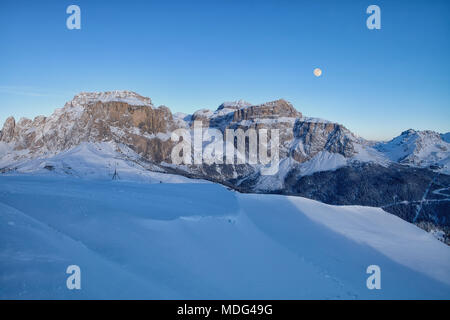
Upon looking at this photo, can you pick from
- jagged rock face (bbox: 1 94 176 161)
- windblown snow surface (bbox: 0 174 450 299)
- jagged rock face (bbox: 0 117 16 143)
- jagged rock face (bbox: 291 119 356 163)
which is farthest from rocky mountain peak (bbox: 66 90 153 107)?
windblown snow surface (bbox: 0 174 450 299)

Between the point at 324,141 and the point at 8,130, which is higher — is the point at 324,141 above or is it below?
below

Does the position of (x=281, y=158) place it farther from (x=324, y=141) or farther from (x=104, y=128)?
(x=104, y=128)

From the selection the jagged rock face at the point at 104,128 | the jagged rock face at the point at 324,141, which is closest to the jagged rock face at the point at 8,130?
the jagged rock face at the point at 104,128

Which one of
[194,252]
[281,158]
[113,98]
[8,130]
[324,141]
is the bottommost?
[281,158]

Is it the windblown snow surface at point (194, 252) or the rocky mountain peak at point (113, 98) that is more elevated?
the rocky mountain peak at point (113, 98)

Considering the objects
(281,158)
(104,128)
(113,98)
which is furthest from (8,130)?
(281,158)

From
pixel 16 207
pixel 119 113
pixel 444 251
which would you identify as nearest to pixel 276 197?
pixel 444 251

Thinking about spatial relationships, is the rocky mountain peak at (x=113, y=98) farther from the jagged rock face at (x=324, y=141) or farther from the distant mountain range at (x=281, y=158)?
the jagged rock face at (x=324, y=141)

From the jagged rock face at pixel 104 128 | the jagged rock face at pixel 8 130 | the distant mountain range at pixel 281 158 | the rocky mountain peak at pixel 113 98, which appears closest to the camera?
the distant mountain range at pixel 281 158

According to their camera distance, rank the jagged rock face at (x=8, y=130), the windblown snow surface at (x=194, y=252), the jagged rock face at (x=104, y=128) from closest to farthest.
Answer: the windblown snow surface at (x=194, y=252), the jagged rock face at (x=104, y=128), the jagged rock face at (x=8, y=130)
